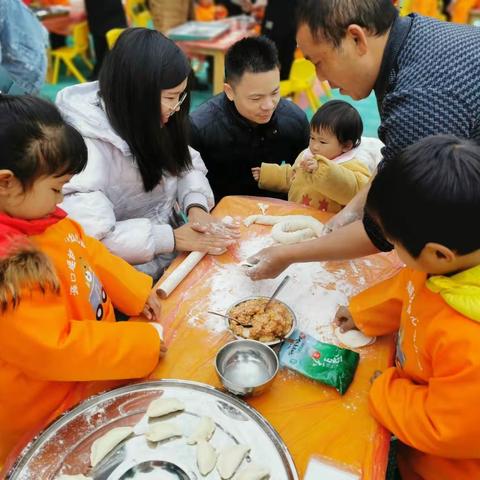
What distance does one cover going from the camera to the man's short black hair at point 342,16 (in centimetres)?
143

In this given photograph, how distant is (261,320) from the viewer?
1.42 metres

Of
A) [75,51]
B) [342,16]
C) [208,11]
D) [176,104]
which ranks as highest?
[342,16]

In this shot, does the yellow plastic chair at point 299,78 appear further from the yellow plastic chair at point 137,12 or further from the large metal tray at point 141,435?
the large metal tray at point 141,435

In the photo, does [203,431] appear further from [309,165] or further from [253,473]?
[309,165]

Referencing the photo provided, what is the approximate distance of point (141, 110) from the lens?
1863mm

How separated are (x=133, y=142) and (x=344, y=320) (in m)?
1.14

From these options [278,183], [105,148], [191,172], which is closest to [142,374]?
[105,148]

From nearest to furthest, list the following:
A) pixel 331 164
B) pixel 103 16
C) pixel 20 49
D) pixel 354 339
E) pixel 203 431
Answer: pixel 203 431, pixel 354 339, pixel 331 164, pixel 20 49, pixel 103 16

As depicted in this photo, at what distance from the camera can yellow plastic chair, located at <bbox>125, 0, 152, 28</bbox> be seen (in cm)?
741

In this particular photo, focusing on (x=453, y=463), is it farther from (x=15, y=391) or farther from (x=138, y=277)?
(x=15, y=391)

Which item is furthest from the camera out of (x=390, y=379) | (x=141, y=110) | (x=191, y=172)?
(x=191, y=172)

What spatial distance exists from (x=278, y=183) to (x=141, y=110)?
3.57 feet

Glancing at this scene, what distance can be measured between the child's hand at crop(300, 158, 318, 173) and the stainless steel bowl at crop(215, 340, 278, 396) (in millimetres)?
1251

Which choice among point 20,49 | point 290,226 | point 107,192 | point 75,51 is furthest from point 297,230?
point 75,51
